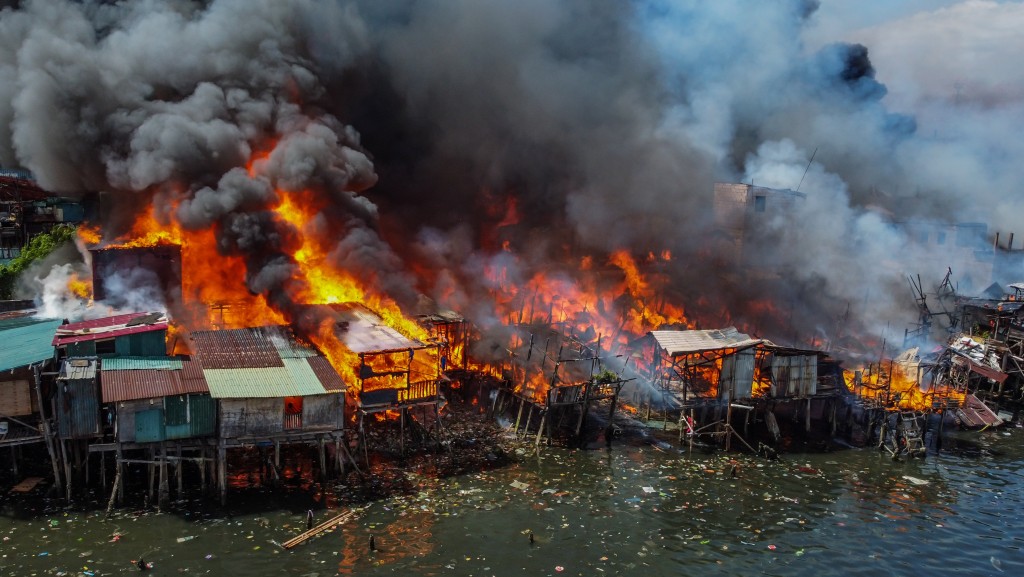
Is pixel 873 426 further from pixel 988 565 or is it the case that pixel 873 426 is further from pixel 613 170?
pixel 613 170

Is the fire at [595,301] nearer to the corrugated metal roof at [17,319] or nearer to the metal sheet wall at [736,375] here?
the metal sheet wall at [736,375]

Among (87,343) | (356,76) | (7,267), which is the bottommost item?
(87,343)

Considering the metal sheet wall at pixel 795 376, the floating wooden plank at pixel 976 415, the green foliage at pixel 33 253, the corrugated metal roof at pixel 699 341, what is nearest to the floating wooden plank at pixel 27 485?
the green foliage at pixel 33 253

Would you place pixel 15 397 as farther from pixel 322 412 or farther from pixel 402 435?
pixel 402 435

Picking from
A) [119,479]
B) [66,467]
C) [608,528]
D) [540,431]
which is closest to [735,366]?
[540,431]

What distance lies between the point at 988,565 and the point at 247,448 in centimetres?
2408

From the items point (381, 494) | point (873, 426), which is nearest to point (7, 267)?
point (381, 494)

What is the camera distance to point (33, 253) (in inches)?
1478

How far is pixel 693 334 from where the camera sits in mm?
30312

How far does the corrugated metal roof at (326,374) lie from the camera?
75.7ft

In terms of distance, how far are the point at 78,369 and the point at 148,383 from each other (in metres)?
2.32

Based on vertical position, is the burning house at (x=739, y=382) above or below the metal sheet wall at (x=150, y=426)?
above

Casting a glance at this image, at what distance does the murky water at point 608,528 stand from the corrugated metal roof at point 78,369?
4.02 m

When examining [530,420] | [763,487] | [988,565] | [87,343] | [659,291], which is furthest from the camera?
[659,291]
